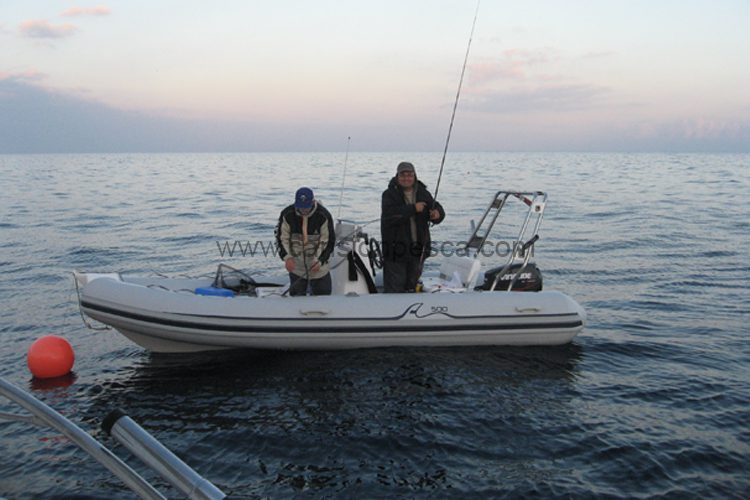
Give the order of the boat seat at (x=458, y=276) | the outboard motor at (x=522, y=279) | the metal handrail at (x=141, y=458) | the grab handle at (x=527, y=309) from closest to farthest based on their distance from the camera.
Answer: the metal handrail at (x=141, y=458) → the grab handle at (x=527, y=309) → the outboard motor at (x=522, y=279) → the boat seat at (x=458, y=276)

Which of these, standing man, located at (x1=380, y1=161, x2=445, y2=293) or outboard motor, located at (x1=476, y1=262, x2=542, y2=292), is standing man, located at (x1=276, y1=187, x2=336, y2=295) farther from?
outboard motor, located at (x1=476, y1=262, x2=542, y2=292)

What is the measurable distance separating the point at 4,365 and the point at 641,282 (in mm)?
8597

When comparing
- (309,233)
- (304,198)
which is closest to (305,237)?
(309,233)

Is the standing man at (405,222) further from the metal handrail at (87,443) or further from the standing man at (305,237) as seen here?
the metal handrail at (87,443)

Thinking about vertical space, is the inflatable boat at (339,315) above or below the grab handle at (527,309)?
below

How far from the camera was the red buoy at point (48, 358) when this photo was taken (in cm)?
584

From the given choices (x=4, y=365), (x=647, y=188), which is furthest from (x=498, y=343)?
(x=647, y=188)

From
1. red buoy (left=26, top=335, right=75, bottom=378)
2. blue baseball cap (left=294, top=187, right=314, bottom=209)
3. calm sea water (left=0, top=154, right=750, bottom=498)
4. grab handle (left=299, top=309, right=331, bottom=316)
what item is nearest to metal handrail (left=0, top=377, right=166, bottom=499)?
calm sea water (left=0, top=154, right=750, bottom=498)

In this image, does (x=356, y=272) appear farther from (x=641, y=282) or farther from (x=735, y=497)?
(x=641, y=282)

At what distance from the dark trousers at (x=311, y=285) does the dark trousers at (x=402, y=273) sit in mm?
662

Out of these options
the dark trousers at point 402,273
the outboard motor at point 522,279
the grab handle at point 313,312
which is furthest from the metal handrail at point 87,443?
the outboard motor at point 522,279

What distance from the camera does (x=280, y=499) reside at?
392 cm

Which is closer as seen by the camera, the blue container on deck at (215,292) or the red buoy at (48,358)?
the red buoy at (48,358)

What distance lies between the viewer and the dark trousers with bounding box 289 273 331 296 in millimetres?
6312
